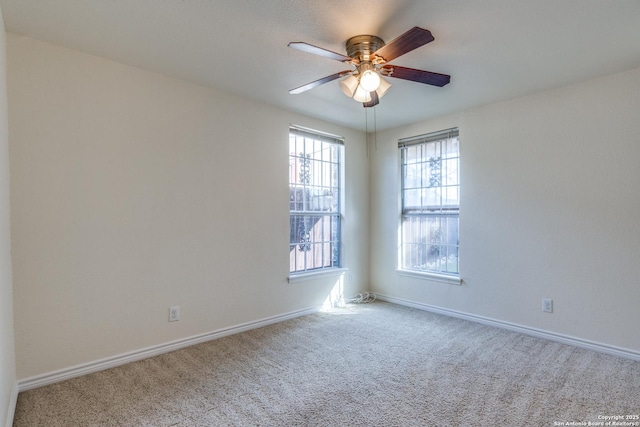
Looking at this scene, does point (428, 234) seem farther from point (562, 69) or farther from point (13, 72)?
point (13, 72)

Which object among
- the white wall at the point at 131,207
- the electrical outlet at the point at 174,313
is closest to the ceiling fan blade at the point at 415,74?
the white wall at the point at 131,207

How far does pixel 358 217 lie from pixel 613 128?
2699 millimetres

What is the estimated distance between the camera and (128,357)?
262 cm

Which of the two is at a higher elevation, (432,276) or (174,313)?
(432,276)

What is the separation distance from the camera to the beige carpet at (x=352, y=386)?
1936 mm

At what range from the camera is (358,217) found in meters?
4.55

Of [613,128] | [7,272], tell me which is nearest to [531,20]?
[613,128]

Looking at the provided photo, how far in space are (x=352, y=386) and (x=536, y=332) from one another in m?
2.04

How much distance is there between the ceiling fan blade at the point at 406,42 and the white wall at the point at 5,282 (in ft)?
7.24

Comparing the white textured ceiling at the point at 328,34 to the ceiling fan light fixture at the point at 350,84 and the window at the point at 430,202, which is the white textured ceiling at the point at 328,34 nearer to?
the ceiling fan light fixture at the point at 350,84

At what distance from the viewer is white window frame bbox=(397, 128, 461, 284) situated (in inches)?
153

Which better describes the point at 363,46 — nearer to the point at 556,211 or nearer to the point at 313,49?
the point at 313,49

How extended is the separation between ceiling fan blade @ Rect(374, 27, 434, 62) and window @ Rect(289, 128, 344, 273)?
6.43ft

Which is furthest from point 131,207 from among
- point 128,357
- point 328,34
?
point 328,34
